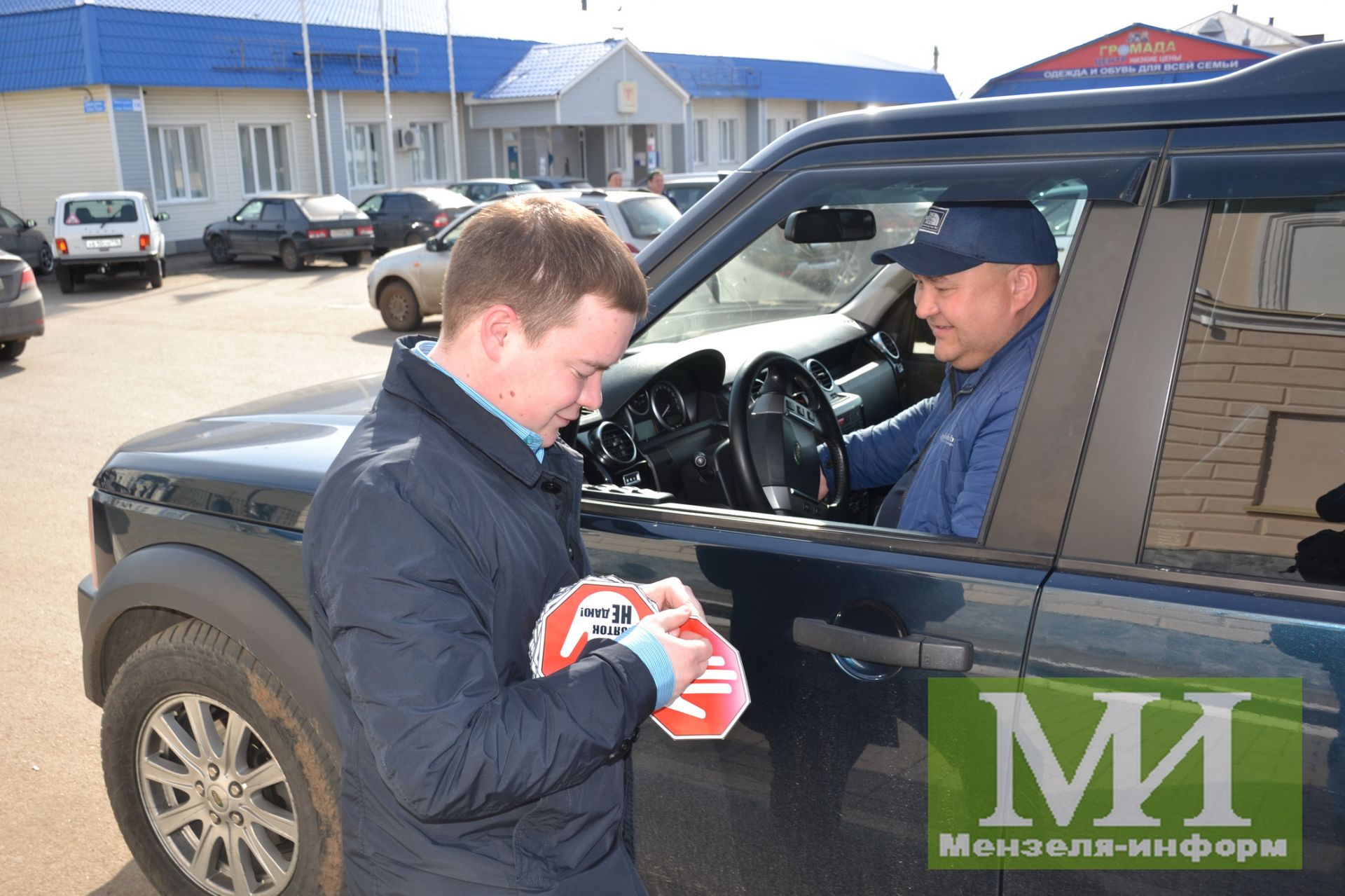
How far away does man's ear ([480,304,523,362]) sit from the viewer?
5.02 feet

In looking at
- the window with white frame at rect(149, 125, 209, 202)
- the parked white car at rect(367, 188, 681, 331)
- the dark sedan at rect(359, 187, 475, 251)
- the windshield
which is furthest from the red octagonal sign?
the window with white frame at rect(149, 125, 209, 202)

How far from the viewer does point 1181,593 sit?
168 centimetres

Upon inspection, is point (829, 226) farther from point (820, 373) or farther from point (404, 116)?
point (404, 116)

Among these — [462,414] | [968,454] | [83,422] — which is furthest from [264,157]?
[462,414]

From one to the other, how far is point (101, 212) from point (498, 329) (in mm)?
20828

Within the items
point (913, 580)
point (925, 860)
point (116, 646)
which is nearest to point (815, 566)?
point (913, 580)

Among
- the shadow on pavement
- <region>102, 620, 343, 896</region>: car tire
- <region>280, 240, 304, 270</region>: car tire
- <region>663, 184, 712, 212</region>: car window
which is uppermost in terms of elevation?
<region>663, 184, 712, 212</region>: car window

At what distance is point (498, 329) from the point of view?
1544 mm

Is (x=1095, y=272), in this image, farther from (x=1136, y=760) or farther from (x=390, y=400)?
(x=390, y=400)

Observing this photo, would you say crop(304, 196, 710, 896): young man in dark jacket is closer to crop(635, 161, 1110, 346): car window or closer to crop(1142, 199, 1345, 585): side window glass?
crop(1142, 199, 1345, 585): side window glass

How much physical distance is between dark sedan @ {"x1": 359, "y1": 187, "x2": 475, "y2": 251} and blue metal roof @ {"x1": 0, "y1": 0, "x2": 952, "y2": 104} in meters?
6.23

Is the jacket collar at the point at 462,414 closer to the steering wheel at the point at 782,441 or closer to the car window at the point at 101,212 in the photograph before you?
the steering wheel at the point at 782,441

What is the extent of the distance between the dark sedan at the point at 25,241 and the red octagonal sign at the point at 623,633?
23.2m

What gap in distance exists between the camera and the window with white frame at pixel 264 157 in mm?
29188
